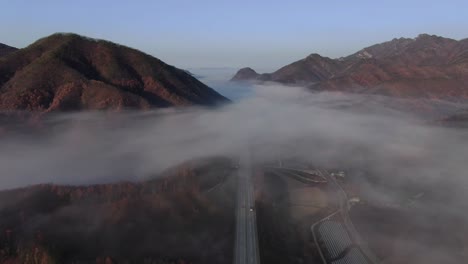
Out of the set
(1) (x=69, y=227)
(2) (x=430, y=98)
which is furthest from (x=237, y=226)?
(2) (x=430, y=98)

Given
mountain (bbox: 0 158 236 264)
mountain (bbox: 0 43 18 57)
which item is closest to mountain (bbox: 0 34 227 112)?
mountain (bbox: 0 43 18 57)

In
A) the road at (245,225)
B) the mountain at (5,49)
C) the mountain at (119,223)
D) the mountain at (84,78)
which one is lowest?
the road at (245,225)

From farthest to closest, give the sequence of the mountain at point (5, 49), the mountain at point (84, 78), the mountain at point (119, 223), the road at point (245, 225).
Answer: the mountain at point (5, 49) < the mountain at point (84, 78) < the road at point (245, 225) < the mountain at point (119, 223)

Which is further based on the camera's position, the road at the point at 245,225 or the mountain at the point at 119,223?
the road at the point at 245,225

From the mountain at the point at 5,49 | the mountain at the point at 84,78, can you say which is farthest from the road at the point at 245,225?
the mountain at the point at 5,49

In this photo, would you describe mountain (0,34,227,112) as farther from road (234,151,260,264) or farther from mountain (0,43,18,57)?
road (234,151,260,264)

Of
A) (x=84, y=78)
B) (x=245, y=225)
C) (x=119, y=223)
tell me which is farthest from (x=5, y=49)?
(x=245, y=225)

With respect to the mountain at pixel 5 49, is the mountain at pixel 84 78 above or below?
below

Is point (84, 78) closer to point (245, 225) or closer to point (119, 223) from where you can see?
point (119, 223)

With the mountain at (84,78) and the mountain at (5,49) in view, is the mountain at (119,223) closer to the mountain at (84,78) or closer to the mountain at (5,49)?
the mountain at (84,78)
